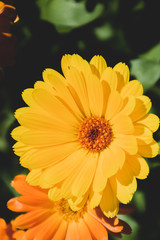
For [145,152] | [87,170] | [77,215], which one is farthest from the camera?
[77,215]

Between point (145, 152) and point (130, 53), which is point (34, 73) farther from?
point (145, 152)

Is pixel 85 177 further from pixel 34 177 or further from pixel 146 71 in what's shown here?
pixel 146 71

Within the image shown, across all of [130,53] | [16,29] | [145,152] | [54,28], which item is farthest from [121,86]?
[16,29]

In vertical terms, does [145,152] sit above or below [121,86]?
below

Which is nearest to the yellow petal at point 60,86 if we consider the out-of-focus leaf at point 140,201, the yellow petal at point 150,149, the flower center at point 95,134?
the flower center at point 95,134

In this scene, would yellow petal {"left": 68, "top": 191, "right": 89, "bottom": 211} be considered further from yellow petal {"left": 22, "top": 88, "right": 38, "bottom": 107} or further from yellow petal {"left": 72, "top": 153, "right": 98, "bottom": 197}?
yellow petal {"left": 22, "top": 88, "right": 38, "bottom": 107}

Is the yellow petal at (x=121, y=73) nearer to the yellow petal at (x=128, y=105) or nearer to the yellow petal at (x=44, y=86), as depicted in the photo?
the yellow petal at (x=128, y=105)
